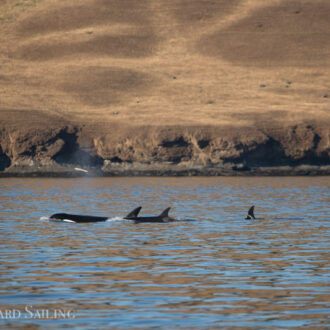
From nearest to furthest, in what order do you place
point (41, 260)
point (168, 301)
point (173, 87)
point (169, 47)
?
point (168, 301) < point (41, 260) < point (173, 87) < point (169, 47)

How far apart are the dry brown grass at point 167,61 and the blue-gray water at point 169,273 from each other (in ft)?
249

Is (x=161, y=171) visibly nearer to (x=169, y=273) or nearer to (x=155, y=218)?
(x=155, y=218)

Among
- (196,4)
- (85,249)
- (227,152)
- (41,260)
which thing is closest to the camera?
(41,260)

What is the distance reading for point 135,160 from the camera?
99500 millimetres

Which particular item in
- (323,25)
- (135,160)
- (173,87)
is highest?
(323,25)

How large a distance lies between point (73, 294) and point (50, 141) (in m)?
87.7

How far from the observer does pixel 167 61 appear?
151500 millimetres

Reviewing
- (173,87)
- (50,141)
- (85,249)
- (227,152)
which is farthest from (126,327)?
(173,87)

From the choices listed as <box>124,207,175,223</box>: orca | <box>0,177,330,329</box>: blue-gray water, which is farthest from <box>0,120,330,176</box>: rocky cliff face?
<box>124,207,175,223</box>: orca

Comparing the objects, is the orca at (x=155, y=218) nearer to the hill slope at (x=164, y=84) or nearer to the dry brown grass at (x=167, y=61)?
the hill slope at (x=164, y=84)

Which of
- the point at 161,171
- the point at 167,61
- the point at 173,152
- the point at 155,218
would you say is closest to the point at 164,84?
the point at 167,61

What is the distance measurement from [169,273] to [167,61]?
133984 millimetres

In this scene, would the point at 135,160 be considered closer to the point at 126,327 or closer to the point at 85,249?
the point at 85,249

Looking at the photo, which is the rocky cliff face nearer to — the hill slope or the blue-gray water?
the hill slope
